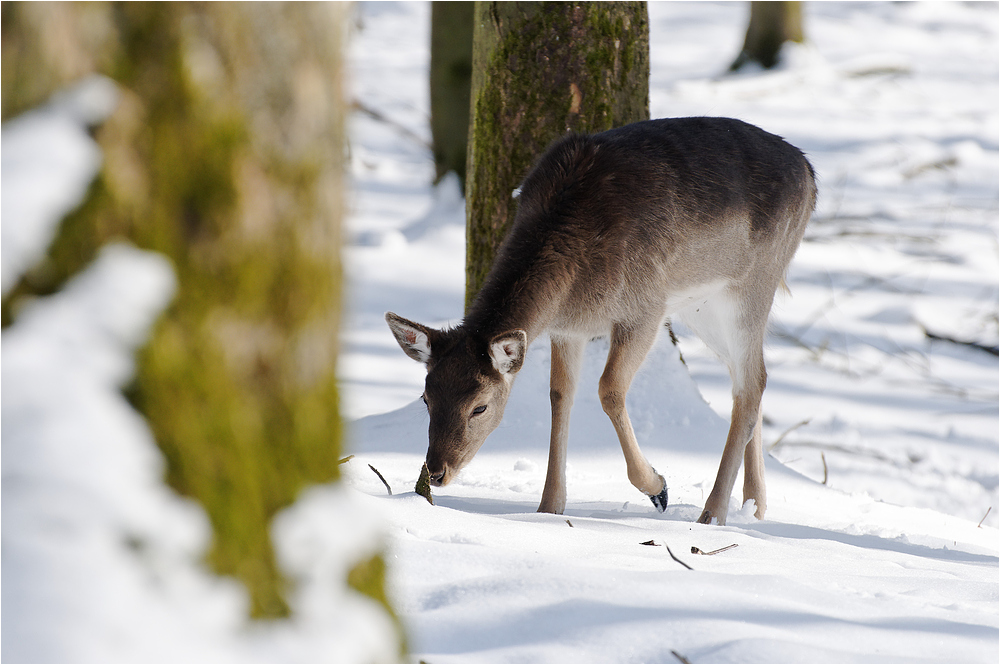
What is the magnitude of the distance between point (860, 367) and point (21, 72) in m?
8.52

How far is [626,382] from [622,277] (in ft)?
1.79

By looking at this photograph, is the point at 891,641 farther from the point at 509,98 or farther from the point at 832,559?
the point at 509,98

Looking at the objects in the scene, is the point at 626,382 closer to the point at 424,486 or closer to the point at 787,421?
the point at 424,486

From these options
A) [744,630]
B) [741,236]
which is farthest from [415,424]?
[744,630]

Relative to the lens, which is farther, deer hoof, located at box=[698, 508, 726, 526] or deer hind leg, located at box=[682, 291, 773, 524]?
deer hind leg, located at box=[682, 291, 773, 524]

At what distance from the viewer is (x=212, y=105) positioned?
58.2 inches

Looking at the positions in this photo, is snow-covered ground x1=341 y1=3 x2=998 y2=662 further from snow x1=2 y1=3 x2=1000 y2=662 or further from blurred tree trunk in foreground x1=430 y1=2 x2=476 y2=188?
blurred tree trunk in foreground x1=430 y1=2 x2=476 y2=188

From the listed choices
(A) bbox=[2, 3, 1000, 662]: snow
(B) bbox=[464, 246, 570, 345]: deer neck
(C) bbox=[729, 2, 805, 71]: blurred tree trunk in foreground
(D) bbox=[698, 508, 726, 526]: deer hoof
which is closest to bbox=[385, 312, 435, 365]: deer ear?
(B) bbox=[464, 246, 570, 345]: deer neck

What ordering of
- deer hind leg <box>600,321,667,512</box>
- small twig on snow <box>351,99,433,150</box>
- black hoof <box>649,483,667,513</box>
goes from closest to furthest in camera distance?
deer hind leg <box>600,321,667,512</box>, black hoof <box>649,483,667,513</box>, small twig on snow <box>351,99,433,150</box>

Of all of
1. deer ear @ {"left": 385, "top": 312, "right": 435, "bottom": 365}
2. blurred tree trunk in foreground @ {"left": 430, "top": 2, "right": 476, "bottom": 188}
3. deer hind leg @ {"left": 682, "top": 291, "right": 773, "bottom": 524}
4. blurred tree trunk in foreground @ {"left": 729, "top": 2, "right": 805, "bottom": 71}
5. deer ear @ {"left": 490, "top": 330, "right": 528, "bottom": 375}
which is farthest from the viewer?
blurred tree trunk in foreground @ {"left": 729, "top": 2, "right": 805, "bottom": 71}

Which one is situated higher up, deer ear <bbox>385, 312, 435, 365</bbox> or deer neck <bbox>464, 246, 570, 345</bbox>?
deer neck <bbox>464, 246, 570, 345</bbox>

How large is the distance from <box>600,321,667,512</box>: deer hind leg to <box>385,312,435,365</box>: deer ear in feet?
3.11

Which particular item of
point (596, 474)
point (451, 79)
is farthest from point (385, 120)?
point (596, 474)

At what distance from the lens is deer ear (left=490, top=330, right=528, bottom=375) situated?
4020 mm
